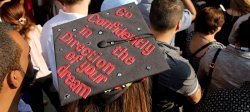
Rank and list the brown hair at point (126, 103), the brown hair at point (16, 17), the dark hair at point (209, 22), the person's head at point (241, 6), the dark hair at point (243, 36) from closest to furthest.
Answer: the brown hair at point (126, 103) < the dark hair at point (243, 36) < the brown hair at point (16, 17) < the dark hair at point (209, 22) < the person's head at point (241, 6)

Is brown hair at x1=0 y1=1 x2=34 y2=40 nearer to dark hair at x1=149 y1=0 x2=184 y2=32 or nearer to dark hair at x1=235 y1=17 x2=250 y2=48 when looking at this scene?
dark hair at x1=149 y1=0 x2=184 y2=32

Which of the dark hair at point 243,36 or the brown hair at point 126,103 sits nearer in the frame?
the brown hair at point 126,103

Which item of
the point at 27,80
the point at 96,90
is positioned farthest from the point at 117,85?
the point at 27,80

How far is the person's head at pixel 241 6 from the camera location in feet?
12.4

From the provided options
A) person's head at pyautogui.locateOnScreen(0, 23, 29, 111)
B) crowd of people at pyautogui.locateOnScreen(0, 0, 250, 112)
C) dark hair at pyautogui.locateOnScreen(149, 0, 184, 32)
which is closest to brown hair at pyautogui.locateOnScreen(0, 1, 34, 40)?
crowd of people at pyautogui.locateOnScreen(0, 0, 250, 112)

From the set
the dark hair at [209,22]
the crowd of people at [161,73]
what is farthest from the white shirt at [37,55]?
the dark hair at [209,22]

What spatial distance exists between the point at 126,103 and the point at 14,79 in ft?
1.78

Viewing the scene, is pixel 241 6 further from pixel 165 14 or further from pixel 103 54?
pixel 103 54

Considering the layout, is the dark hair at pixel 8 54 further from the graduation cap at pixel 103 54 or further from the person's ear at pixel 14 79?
the graduation cap at pixel 103 54

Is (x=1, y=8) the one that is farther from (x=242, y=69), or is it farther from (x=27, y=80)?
(x=242, y=69)

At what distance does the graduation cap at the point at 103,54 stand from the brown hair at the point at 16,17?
1270mm

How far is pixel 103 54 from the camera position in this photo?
182 centimetres

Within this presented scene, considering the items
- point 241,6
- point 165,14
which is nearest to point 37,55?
point 165,14

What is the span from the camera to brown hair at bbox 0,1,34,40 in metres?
3.16
